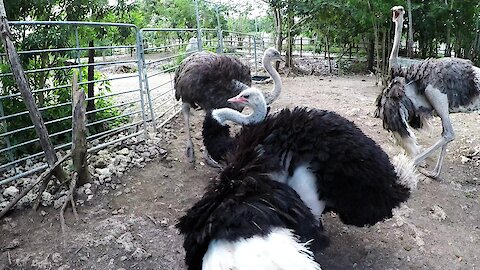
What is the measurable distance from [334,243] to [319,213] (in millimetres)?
610

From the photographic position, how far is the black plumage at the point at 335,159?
8.25ft

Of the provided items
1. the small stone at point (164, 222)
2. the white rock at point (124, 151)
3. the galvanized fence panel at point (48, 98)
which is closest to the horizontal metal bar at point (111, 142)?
the galvanized fence panel at point (48, 98)

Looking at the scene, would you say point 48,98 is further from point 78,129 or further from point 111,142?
point 78,129

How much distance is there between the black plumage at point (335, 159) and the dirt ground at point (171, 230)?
518mm

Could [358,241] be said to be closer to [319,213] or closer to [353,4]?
[319,213]

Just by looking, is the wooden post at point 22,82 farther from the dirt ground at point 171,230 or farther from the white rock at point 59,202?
the dirt ground at point 171,230

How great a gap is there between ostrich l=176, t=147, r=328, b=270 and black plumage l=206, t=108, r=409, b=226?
130 millimetres

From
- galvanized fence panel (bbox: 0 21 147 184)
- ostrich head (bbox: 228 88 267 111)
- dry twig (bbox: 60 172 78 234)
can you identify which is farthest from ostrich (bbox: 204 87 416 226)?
galvanized fence panel (bbox: 0 21 147 184)

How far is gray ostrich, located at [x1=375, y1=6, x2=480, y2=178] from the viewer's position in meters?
4.12

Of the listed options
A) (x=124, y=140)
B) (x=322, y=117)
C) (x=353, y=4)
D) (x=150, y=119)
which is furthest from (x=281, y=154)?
(x=353, y=4)

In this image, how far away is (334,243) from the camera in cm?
314

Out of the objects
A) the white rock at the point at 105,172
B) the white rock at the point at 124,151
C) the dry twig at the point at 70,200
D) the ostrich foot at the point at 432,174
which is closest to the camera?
the dry twig at the point at 70,200

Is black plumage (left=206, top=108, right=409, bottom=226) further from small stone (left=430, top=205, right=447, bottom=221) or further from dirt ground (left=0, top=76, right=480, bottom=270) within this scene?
small stone (left=430, top=205, right=447, bottom=221)

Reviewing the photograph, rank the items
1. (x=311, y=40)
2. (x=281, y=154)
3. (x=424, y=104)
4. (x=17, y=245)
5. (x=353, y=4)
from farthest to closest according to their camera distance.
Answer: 1. (x=311, y=40)
2. (x=353, y=4)
3. (x=424, y=104)
4. (x=17, y=245)
5. (x=281, y=154)
